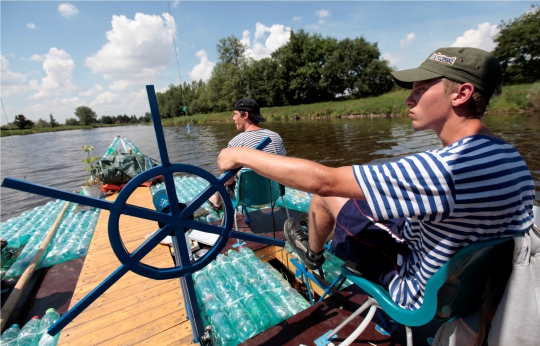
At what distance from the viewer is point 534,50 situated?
31.6 meters

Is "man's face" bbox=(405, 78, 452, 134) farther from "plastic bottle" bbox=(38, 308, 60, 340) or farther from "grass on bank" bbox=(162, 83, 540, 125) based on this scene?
"grass on bank" bbox=(162, 83, 540, 125)

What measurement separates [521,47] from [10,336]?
1864 inches

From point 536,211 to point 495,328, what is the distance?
192 cm

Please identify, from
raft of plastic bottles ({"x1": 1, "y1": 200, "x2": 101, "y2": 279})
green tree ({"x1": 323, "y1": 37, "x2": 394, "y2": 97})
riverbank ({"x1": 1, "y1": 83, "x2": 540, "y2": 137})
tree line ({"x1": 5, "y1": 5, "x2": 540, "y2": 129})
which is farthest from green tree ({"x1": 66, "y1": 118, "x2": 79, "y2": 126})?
raft of plastic bottles ({"x1": 1, "y1": 200, "x2": 101, "y2": 279})

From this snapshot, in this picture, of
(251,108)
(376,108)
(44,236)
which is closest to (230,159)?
(251,108)

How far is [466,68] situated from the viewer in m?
1.12

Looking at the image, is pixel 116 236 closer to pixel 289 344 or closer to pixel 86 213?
pixel 289 344

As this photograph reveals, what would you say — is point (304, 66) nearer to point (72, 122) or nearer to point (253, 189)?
point (253, 189)

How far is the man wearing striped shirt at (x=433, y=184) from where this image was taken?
3.19 ft

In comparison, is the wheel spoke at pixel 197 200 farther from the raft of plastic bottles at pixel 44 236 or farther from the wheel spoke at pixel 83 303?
the raft of plastic bottles at pixel 44 236

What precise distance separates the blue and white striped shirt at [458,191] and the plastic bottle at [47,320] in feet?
9.33

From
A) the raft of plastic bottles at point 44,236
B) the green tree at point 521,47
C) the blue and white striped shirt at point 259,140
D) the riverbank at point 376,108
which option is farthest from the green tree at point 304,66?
the blue and white striped shirt at point 259,140

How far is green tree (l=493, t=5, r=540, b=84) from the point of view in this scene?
1230 inches

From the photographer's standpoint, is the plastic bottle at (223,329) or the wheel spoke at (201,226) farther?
the plastic bottle at (223,329)
